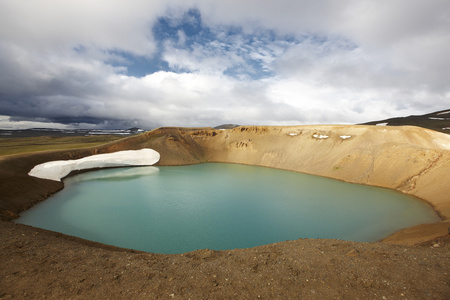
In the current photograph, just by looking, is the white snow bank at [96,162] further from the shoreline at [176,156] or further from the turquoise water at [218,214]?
the turquoise water at [218,214]

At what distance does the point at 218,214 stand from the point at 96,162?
91.6ft

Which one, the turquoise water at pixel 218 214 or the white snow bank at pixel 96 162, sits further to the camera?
the white snow bank at pixel 96 162

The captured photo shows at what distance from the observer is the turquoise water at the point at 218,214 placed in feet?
37.2

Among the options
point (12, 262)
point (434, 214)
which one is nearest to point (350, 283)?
point (12, 262)

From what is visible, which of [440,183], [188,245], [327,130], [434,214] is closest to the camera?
[188,245]

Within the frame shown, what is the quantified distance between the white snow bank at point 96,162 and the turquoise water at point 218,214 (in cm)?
402

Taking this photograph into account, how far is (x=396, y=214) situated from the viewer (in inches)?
601

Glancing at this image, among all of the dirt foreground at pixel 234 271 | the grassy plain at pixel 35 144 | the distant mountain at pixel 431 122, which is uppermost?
the distant mountain at pixel 431 122

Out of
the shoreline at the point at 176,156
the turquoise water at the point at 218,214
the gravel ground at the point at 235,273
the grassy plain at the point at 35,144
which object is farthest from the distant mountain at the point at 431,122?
the grassy plain at the point at 35,144

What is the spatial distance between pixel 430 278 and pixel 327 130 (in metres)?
37.3

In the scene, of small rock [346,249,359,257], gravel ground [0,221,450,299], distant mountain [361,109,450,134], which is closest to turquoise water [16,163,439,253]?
gravel ground [0,221,450,299]

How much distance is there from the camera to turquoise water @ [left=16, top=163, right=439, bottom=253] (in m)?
11.3

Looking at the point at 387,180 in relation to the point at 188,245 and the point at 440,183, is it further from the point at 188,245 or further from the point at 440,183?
the point at 188,245

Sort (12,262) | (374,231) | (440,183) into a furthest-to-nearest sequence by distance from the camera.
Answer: (440,183)
(374,231)
(12,262)
